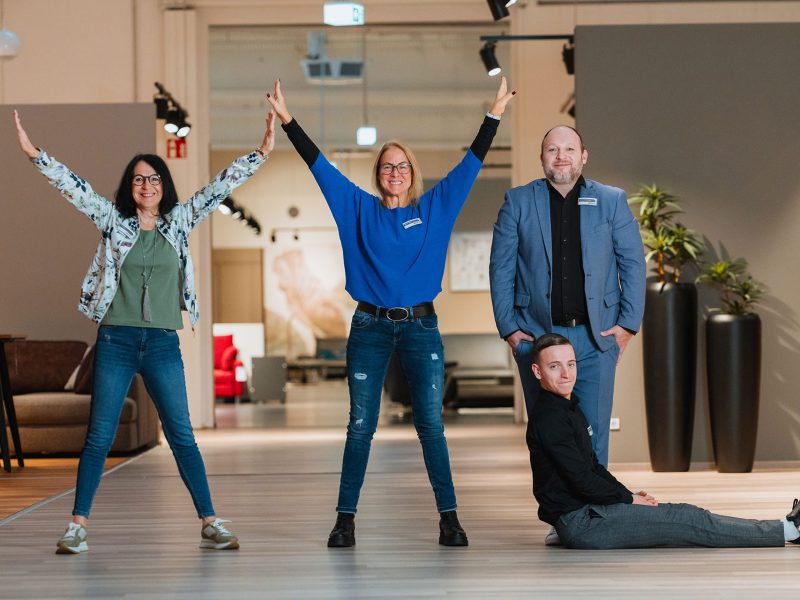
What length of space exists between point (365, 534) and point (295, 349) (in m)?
15.6

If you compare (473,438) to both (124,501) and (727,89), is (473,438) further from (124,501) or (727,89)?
(124,501)

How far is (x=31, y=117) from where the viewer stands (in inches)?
344

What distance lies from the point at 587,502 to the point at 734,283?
10.1 feet

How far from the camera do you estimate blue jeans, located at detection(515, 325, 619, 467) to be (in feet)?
12.6

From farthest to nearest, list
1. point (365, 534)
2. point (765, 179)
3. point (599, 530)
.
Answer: point (765, 179), point (365, 534), point (599, 530)

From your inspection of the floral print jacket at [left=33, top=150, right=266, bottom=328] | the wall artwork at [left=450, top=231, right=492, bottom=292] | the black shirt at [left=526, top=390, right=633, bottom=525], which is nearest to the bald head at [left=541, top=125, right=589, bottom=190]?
the black shirt at [left=526, top=390, right=633, bottom=525]

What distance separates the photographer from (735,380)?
6.31 meters

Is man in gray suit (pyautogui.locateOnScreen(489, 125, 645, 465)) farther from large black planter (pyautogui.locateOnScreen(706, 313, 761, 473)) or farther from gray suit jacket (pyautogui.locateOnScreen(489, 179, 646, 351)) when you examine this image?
large black planter (pyautogui.locateOnScreen(706, 313, 761, 473))

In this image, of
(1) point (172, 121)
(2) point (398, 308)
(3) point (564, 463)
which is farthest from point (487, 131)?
(1) point (172, 121)

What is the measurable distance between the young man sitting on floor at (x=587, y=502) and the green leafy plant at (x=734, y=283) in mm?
2808

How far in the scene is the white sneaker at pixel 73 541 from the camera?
12.7 ft

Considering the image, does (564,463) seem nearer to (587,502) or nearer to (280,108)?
(587,502)

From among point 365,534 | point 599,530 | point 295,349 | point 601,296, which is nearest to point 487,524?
point 365,534

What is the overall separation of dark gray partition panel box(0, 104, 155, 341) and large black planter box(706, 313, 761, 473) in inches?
183
